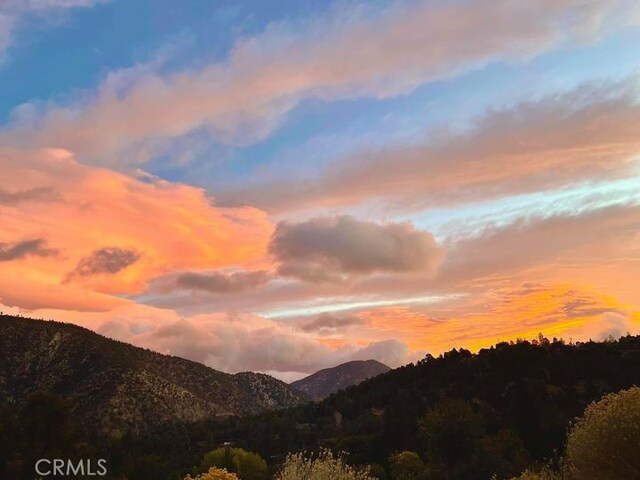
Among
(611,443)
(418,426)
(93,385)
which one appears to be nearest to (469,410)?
(418,426)

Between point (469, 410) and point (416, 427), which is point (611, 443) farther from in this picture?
point (416, 427)

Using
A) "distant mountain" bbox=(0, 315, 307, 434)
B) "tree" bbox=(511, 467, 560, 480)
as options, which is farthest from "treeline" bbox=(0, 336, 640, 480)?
"distant mountain" bbox=(0, 315, 307, 434)

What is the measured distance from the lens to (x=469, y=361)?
489 feet

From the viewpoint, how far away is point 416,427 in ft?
347

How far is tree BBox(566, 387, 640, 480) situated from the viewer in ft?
111

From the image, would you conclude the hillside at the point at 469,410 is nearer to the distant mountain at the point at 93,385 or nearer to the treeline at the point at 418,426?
the treeline at the point at 418,426

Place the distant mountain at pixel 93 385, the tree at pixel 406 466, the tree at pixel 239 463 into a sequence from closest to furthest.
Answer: the tree at pixel 239 463 < the tree at pixel 406 466 < the distant mountain at pixel 93 385

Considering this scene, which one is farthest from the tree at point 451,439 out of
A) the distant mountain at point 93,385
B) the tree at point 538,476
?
the distant mountain at point 93,385

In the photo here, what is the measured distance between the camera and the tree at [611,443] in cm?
3381

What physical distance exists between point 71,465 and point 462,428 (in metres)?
51.7

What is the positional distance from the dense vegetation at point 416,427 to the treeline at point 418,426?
25 cm

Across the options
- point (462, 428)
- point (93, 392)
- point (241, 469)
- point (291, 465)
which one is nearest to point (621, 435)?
point (291, 465)

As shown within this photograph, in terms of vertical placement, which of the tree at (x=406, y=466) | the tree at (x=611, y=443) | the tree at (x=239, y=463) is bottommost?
the tree at (x=406, y=466)

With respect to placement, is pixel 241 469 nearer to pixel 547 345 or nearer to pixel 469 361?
pixel 469 361
